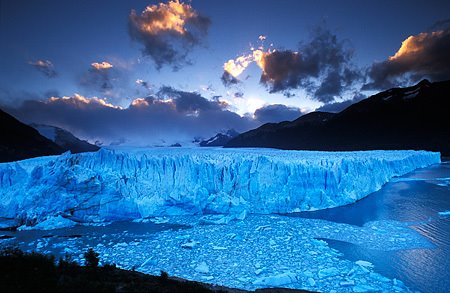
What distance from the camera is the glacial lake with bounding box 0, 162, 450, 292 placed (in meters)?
6.27

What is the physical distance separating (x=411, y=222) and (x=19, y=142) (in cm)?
5194

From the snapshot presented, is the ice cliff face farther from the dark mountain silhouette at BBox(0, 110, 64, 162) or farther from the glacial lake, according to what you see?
the dark mountain silhouette at BBox(0, 110, 64, 162)

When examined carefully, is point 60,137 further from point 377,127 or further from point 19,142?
point 377,127

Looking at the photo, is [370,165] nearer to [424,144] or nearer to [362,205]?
[362,205]

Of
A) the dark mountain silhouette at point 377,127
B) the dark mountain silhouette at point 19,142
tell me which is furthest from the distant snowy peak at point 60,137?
the dark mountain silhouette at point 377,127

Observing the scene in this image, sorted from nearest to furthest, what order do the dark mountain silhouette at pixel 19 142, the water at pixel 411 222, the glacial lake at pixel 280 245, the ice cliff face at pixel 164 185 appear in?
the water at pixel 411 222
the glacial lake at pixel 280 245
the ice cliff face at pixel 164 185
the dark mountain silhouette at pixel 19 142

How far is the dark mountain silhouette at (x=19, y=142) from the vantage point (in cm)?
3750

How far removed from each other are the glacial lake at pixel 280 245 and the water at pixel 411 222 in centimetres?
3

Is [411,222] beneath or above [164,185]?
beneath

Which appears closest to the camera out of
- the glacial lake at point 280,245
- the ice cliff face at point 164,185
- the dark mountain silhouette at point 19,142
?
the glacial lake at point 280,245

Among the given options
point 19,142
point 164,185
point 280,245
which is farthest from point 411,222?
point 19,142

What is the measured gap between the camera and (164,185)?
1220cm

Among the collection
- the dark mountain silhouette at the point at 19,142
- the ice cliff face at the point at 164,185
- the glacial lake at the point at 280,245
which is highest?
the dark mountain silhouette at the point at 19,142

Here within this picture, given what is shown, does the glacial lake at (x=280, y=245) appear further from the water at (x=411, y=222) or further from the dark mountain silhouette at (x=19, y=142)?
the dark mountain silhouette at (x=19, y=142)
